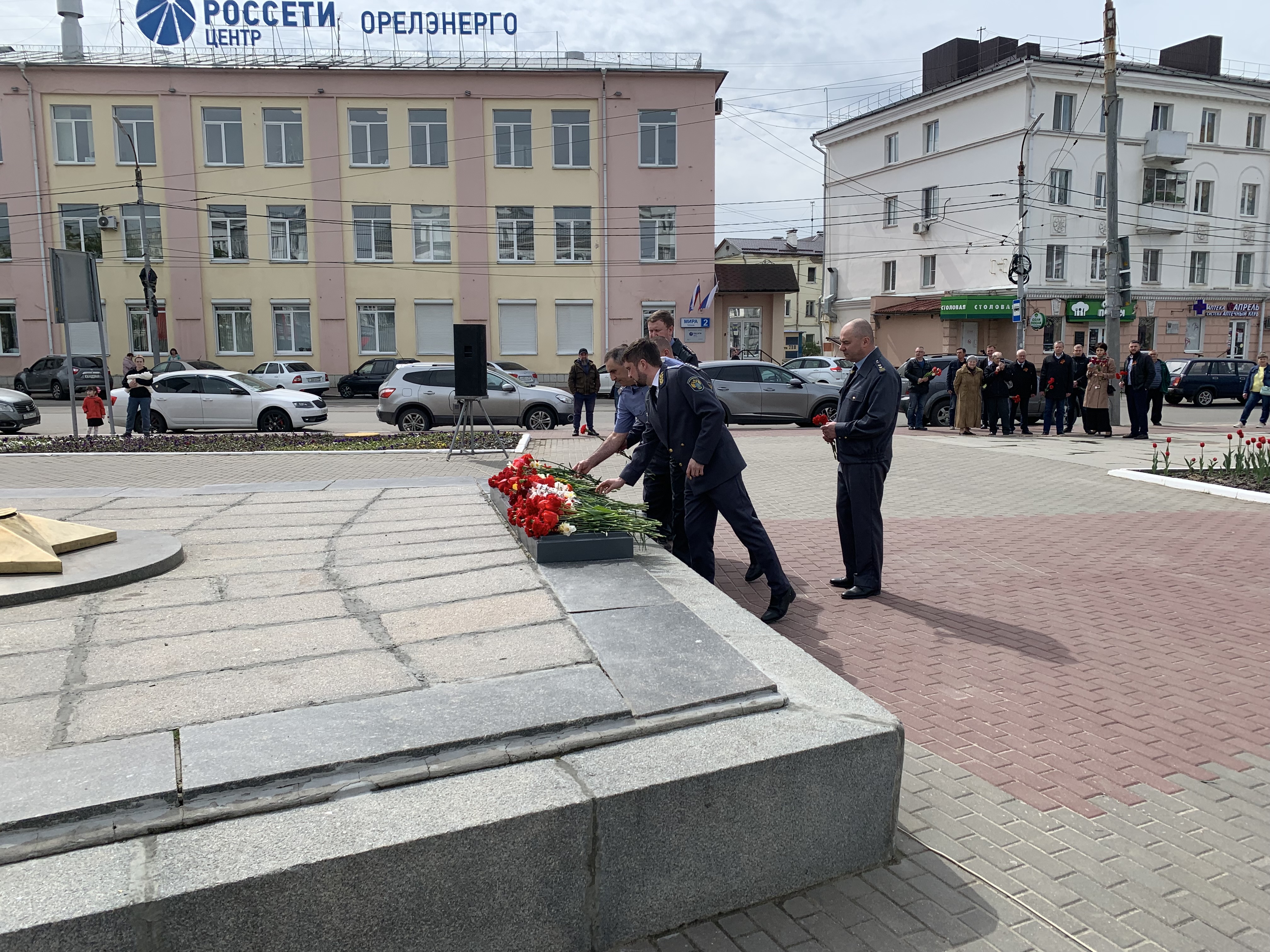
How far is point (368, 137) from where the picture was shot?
36969 millimetres

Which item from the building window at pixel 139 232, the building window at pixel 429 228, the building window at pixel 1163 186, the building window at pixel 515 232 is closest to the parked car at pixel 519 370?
the building window at pixel 515 232

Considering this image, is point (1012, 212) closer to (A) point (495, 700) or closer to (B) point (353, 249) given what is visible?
(B) point (353, 249)

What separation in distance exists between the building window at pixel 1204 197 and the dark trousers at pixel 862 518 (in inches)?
1894

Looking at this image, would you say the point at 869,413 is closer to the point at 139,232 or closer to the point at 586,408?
the point at 586,408

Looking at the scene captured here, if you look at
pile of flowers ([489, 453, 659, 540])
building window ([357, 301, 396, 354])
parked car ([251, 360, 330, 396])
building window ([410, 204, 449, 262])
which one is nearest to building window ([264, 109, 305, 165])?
building window ([410, 204, 449, 262])

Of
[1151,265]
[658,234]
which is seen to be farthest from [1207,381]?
[658,234]

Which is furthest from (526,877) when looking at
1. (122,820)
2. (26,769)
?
(26,769)

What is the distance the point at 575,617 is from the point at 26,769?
2101 mm

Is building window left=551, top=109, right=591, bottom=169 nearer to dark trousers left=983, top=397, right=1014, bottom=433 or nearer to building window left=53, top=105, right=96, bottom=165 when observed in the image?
building window left=53, top=105, right=96, bottom=165

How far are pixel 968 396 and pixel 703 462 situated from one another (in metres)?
15.0

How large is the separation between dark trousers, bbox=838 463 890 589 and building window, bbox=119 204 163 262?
124 ft

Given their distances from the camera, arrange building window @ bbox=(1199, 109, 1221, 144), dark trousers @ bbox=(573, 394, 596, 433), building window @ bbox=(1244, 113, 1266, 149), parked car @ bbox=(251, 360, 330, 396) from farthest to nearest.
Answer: building window @ bbox=(1244, 113, 1266, 149)
building window @ bbox=(1199, 109, 1221, 144)
parked car @ bbox=(251, 360, 330, 396)
dark trousers @ bbox=(573, 394, 596, 433)

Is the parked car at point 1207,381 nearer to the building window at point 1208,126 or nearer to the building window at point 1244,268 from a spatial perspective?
the building window at point 1244,268

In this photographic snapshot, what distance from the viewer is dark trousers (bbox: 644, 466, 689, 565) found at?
20.6ft
